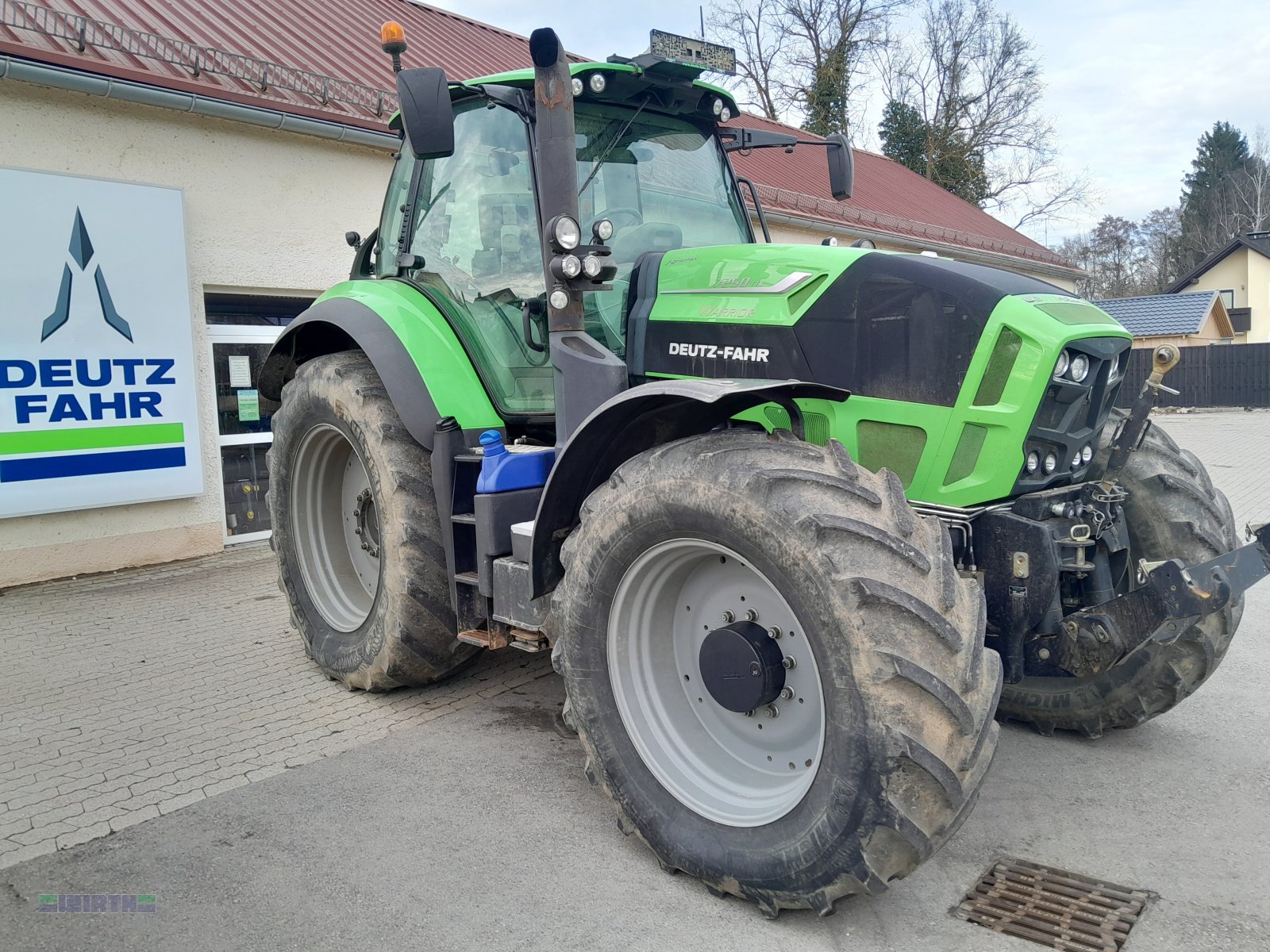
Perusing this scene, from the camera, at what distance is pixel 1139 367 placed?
84.8ft

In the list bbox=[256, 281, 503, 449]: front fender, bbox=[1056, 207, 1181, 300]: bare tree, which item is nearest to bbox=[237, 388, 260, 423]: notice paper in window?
bbox=[256, 281, 503, 449]: front fender

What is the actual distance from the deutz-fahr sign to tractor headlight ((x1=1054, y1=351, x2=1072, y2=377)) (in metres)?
6.53

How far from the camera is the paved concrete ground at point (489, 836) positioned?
111 inches

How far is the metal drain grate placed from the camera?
2.76 meters

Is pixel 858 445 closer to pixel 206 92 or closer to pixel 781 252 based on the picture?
pixel 781 252

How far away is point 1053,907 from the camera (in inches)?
115

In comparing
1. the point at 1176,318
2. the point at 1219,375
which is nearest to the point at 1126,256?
the point at 1176,318

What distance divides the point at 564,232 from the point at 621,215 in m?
0.63

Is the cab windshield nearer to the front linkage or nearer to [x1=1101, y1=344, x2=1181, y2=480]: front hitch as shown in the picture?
the front linkage

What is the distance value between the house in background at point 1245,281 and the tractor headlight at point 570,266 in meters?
45.0

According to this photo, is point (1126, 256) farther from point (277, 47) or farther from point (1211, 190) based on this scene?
point (277, 47)

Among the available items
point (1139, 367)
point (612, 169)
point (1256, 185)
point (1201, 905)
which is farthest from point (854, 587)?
point (1256, 185)

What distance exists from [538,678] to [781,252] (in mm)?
2468

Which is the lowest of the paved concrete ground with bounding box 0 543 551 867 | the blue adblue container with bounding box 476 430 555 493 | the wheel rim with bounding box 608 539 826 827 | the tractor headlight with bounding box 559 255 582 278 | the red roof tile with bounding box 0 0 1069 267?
the paved concrete ground with bounding box 0 543 551 867
